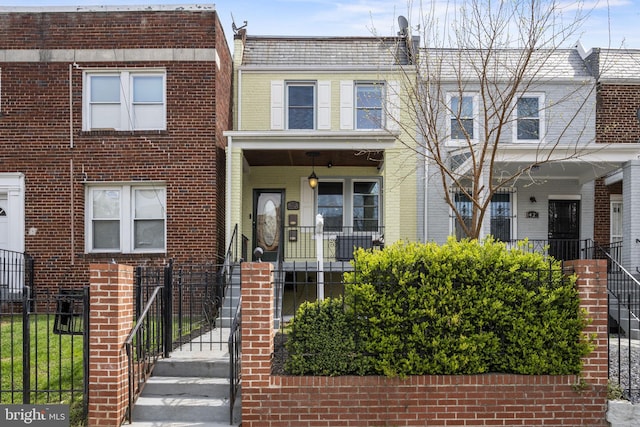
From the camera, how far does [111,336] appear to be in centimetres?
744

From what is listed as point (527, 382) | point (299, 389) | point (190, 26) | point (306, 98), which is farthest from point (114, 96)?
point (527, 382)

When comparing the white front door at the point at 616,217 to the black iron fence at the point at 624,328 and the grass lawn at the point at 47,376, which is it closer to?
the black iron fence at the point at 624,328

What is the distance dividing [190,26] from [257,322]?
30.7ft

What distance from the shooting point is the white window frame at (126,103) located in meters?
14.8

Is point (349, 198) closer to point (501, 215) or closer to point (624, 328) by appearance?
point (501, 215)

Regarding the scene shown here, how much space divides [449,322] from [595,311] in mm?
1711

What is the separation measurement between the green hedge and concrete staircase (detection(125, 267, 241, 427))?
1.04m

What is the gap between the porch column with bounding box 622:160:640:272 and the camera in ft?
47.1

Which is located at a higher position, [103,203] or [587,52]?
[587,52]

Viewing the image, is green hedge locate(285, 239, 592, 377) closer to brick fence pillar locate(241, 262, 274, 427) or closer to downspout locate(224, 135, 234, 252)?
brick fence pillar locate(241, 262, 274, 427)

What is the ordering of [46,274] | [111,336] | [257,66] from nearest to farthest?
[111,336]
[46,274]
[257,66]

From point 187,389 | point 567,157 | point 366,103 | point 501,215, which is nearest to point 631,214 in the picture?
point 567,157

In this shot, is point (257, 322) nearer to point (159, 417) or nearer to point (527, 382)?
point (159, 417)

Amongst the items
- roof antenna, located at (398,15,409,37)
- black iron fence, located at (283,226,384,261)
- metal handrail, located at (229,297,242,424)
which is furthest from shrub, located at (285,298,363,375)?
roof antenna, located at (398,15,409,37)
